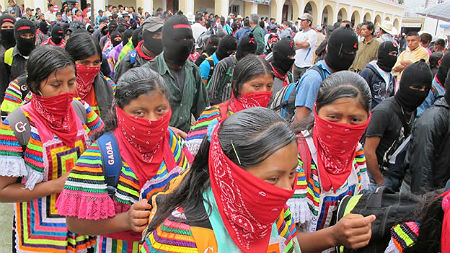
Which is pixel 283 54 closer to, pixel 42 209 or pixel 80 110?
pixel 80 110

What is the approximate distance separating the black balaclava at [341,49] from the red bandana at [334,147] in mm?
1925

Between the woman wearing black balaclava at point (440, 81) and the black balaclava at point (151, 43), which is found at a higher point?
the black balaclava at point (151, 43)

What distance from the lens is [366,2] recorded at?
53.2m

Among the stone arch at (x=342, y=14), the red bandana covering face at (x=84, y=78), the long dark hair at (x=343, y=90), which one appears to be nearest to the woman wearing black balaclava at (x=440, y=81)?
the long dark hair at (x=343, y=90)

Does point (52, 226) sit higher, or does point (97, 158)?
point (97, 158)

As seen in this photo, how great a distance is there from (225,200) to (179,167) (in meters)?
0.94

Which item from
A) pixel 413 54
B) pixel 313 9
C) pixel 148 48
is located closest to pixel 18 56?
pixel 148 48

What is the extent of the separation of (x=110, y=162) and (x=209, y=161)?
2.38 feet

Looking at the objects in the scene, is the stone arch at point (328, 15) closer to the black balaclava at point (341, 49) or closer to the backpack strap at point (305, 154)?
the black balaclava at point (341, 49)

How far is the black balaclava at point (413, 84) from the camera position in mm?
3334

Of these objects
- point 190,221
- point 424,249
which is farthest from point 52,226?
point 424,249

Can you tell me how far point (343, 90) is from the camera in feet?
7.05

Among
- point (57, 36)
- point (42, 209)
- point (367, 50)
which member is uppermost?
point (57, 36)

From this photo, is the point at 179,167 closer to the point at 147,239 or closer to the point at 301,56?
the point at 147,239
